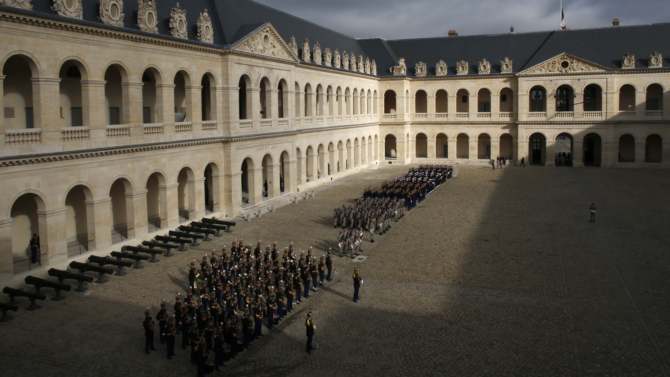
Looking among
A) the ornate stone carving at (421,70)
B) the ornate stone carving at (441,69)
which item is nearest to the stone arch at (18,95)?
the ornate stone carving at (421,70)

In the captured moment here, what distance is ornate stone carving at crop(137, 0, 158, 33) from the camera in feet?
103

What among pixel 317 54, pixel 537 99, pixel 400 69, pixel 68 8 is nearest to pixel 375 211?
pixel 68 8

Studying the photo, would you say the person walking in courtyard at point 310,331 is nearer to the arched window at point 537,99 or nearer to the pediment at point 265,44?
the pediment at point 265,44

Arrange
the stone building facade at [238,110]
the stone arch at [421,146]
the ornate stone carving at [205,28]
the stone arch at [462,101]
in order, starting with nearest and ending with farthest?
the stone building facade at [238,110] < the ornate stone carving at [205,28] < the stone arch at [462,101] < the stone arch at [421,146]

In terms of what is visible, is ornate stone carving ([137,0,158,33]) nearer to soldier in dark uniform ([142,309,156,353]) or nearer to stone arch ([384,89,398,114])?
soldier in dark uniform ([142,309,156,353])

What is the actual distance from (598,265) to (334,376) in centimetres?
1621

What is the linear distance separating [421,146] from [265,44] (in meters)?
40.8

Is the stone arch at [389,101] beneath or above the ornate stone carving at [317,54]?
beneath

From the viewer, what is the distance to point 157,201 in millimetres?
36750

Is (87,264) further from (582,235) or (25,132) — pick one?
(582,235)

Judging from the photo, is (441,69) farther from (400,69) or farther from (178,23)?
(178,23)

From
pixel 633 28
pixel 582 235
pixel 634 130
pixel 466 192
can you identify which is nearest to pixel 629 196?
pixel 466 192

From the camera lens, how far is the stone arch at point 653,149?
6738cm

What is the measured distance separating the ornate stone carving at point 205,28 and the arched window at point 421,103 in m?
44.2
